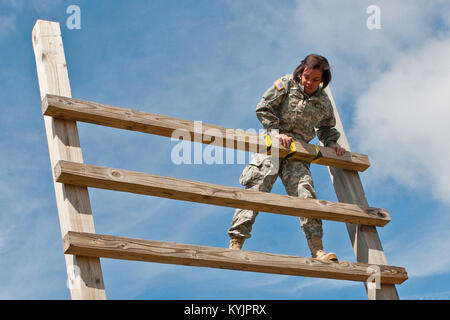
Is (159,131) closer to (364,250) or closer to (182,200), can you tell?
(182,200)

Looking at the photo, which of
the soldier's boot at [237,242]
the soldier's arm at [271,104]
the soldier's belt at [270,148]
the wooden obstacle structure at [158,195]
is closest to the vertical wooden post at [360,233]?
the wooden obstacle structure at [158,195]

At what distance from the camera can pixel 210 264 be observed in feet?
11.3

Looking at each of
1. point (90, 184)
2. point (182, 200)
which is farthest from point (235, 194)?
point (90, 184)

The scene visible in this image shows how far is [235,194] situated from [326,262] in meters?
0.74

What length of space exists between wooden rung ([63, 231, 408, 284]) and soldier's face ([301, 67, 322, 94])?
147 cm

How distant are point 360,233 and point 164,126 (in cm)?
164

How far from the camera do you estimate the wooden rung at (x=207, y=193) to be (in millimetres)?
A: 3400

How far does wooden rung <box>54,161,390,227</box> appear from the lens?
3400 millimetres

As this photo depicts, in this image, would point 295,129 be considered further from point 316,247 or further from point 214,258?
point 214,258

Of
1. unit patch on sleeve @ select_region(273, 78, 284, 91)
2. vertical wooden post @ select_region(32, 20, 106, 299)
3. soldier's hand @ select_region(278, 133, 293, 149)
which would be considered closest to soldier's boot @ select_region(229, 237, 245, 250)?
soldier's hand @ select_region(278, 133, 293, 149)

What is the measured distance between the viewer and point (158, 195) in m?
3.59

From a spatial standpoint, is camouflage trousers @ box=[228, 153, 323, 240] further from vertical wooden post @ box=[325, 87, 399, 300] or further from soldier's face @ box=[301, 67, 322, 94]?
soldier's face @ box=[301, 67, 322, 94]

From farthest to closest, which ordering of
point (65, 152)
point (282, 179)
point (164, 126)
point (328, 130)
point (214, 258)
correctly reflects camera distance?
1. point (328, 130)
2. point (282, 179)
3. point (164, 126)
4. point (65, 152)
5. point (214, 258)

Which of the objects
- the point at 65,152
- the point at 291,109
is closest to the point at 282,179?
the point at 291,109
